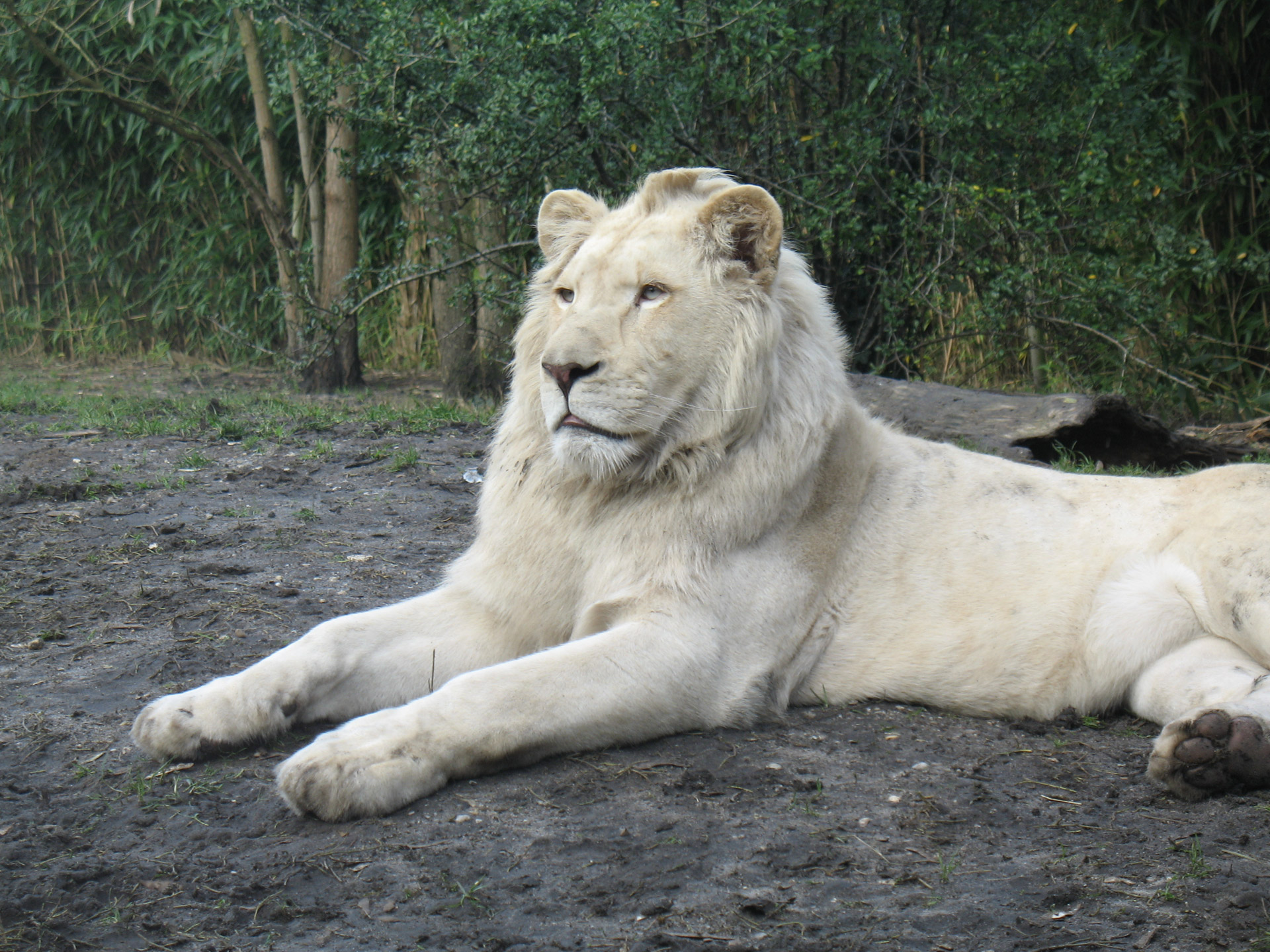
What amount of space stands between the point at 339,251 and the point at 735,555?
735 cm

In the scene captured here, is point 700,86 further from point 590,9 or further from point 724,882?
point 724,882

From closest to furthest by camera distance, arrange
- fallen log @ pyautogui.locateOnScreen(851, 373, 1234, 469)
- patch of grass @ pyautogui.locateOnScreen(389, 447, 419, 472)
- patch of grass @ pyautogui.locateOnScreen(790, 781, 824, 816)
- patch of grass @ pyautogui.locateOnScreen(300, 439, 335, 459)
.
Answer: patch of grass @ pyautogui.locateOnScreen(790, 781, 824, 816) < fallen log @ pyautogui.locateOnScreen(851, 373, 1234, 469) < patch of grass @ pyautogui.locateOnScreen(389, 447, 419, 472) < patch of grass @ pyautogui.locateOnScreen(300, 439, 335, 459)

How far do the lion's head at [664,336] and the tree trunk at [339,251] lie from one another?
598cm

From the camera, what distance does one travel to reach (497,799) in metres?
2.68

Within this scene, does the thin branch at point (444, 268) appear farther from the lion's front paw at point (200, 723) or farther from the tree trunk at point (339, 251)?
→ the lion's front paw at point (200, 723)

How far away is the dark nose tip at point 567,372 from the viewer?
3.02 m

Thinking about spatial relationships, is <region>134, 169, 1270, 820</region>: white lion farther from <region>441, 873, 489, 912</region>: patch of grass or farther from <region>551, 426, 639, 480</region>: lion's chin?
<region>441, 873, 489, 912</region>: patch of grass

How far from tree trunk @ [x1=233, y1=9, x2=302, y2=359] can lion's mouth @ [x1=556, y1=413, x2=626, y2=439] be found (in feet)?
24.1

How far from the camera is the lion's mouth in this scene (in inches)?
121

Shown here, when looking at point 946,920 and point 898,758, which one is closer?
point 946,920

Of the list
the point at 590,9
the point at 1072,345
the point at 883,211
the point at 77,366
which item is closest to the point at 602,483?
the point at 590,9

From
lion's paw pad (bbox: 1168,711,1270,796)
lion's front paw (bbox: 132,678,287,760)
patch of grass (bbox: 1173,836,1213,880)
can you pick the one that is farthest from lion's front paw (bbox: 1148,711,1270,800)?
lion's front paw (bbox: 132,678,287,760)

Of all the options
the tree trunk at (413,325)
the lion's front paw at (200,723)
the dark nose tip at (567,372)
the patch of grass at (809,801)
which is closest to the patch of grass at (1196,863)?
the patch of grass at (809,801)

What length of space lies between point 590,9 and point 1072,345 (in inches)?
149
